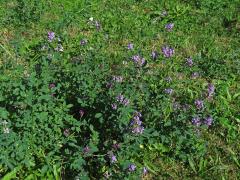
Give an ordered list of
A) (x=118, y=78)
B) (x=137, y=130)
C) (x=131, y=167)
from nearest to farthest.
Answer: (x=131, y=167)
(x=137, y=130)
(x=118, y=78)

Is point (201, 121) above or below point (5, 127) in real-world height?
below

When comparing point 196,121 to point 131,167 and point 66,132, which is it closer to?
point 131,167

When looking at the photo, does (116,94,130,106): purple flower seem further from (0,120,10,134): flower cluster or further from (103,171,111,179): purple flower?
(0,120,10,134): flower cluster

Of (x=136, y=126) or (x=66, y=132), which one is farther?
(x=66, y=132)

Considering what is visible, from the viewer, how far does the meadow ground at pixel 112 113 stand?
372 cm

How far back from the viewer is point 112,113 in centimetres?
389

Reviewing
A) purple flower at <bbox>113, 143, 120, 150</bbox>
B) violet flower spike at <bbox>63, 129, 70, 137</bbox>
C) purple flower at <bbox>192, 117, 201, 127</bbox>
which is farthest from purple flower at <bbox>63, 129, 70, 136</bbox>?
purple flower at <bbox>192, 117, 201, 127</bbox>

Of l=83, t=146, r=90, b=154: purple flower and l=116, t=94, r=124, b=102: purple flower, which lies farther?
l=116, t=94, r=124, b=102: purple flower

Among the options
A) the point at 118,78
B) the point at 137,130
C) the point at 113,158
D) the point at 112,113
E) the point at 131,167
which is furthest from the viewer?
the point at 118,78

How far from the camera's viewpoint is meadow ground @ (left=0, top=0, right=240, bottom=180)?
3.72 metres

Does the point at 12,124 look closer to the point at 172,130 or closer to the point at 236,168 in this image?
the point at 172,130

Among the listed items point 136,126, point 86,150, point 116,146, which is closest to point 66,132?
point 86,150

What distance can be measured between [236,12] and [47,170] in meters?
3.97

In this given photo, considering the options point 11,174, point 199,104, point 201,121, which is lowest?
point 11,174
